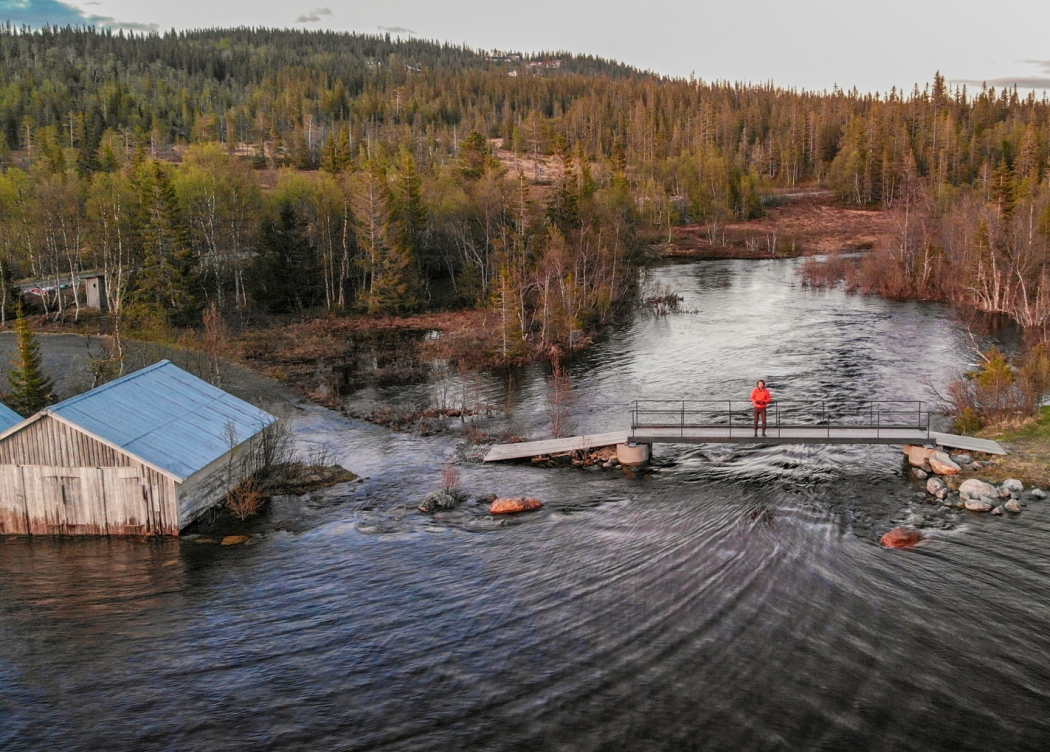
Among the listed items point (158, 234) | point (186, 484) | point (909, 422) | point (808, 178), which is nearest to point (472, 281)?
point (158, 234)

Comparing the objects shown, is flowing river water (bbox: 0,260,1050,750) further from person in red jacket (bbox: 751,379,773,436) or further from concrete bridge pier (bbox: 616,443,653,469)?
person in red jacket (bbox: 751,379,773,436)

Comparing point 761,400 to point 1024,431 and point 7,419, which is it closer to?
point 1024,431

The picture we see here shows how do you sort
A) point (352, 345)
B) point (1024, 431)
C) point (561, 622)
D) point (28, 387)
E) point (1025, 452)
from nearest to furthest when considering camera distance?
point (561, 622), point (1025, 452), point (1024, 431), point (28, 387), point (352, 345)

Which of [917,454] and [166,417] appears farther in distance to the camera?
[917,454]

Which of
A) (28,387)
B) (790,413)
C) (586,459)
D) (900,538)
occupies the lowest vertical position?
(586,459)

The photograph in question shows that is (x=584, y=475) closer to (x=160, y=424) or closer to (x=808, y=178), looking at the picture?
(x=160, y=424)

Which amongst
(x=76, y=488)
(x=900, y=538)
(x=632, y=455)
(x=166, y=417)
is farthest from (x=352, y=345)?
(x=900, y=538)
